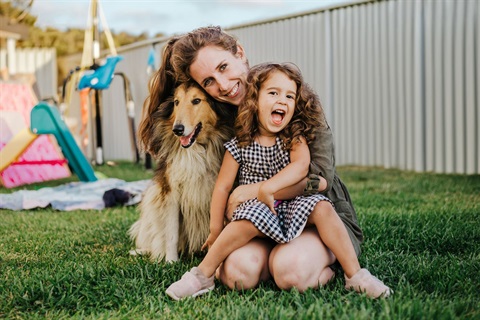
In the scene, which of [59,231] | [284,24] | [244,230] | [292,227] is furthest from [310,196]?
[284,24]

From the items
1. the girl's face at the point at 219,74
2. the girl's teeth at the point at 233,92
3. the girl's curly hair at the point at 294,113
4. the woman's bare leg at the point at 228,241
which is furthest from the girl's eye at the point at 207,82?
the woman's bare leg at the point at 228,241

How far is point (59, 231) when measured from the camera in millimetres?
3639

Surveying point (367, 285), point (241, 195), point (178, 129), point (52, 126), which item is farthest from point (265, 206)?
point (52, 126)

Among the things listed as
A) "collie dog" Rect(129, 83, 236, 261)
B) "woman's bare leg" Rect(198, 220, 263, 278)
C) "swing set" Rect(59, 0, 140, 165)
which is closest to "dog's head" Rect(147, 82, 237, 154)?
"collie dog" Rect(129, 83, 236, 261)

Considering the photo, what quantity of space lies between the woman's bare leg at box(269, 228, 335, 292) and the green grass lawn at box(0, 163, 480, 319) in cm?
6

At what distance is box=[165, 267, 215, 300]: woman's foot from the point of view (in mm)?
2049

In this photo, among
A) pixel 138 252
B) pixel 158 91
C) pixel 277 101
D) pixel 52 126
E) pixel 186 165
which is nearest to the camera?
pixel 277 101

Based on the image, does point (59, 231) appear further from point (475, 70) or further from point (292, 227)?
point (475, 70)

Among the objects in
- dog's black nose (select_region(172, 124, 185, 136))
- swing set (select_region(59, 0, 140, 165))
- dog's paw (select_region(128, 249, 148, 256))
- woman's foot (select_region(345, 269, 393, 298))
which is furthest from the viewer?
→ swing set (select_region(59, 0, 140, 165))

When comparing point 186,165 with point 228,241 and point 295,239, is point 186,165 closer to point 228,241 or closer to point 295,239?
point 228,241

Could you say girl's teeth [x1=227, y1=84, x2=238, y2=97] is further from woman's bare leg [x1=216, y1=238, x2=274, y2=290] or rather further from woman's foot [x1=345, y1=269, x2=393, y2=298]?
woman's foot [x1=345, y1=269, x2=393, y2=298]

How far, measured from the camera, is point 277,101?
2221 millimetres

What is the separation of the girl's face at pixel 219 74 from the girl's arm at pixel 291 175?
1.50 feet

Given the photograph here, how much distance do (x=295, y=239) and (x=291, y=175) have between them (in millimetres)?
246
